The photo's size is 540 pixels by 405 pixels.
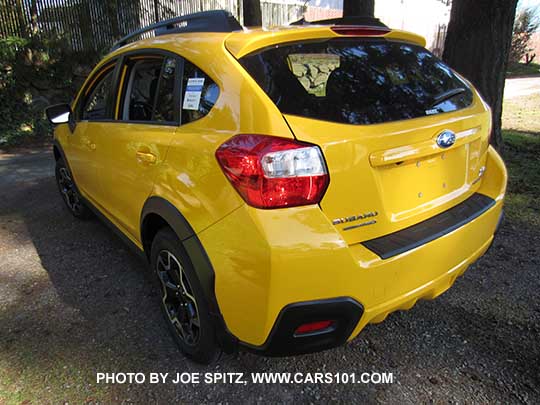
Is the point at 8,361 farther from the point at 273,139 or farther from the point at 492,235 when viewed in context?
the point at 492,235

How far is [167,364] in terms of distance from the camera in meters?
2.39

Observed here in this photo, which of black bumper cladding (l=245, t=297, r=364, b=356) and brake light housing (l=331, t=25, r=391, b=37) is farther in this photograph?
brake light housing (l=331, t=25, r=391, b=37)

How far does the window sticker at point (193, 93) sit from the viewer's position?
2.10m

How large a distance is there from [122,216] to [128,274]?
0.60m

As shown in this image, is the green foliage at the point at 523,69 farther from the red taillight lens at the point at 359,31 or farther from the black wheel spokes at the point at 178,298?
the black wheel spokes at the point at 178,298

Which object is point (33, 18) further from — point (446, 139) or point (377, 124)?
point (446, 139)

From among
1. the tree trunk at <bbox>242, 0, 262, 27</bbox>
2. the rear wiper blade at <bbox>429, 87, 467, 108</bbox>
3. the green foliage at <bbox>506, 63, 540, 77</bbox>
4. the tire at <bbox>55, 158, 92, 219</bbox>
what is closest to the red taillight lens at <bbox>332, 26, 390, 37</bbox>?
the rear wiper blade at <bbox>429, 87, 467, 108</bbox>

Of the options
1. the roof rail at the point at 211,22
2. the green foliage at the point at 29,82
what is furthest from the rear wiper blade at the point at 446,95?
the green foliage at the point at 29,82

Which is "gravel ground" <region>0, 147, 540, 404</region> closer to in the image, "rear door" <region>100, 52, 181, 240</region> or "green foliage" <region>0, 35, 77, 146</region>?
"rear door" <region>100, 52, 181, 240</region>

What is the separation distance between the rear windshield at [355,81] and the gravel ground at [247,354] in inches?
51.9

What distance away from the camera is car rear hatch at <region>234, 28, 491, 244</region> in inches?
69.4

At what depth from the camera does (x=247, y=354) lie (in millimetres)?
2455

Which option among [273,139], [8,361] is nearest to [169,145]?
[273,139]

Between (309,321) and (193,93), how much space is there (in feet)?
4.04
